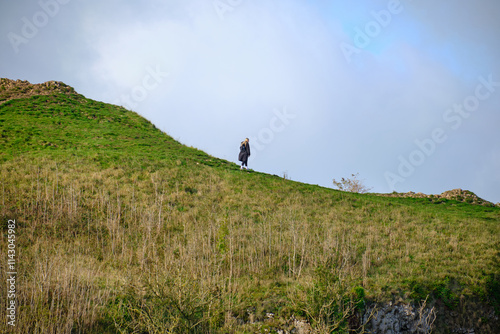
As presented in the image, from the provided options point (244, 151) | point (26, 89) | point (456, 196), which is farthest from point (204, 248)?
point (26, 89)

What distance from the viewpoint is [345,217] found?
20.4m

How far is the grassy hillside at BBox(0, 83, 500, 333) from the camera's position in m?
9.70

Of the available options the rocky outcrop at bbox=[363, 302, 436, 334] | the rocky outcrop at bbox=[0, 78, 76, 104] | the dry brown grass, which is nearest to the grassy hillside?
the dry brown grass

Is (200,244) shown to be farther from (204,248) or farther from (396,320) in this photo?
(396,320)

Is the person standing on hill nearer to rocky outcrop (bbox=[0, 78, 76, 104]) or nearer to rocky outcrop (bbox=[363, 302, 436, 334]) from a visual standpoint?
rocky outcrop (bbox=[363, 302, 436, 334])

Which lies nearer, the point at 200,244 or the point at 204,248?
the point at 204,248

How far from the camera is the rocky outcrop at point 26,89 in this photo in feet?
116

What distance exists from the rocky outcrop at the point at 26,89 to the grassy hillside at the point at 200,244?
599cm

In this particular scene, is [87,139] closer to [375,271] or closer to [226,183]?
[226,183]

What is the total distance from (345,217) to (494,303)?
28.1 feet

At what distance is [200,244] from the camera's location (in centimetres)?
1458

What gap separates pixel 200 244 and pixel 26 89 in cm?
3265

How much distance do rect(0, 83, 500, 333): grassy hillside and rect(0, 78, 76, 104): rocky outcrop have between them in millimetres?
5987

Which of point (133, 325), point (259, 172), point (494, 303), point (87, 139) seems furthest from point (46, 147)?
point (494, 303)
